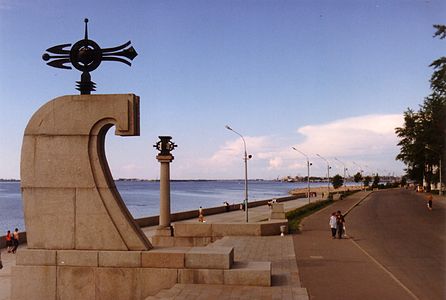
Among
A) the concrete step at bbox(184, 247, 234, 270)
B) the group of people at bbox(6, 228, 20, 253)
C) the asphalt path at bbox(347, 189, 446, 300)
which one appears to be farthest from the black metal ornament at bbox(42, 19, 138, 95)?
the group of people at bbox(6, 228, 20, 253)

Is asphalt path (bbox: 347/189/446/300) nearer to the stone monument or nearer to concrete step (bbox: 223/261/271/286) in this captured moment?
concrete step (bbox: 223/261/271/286)

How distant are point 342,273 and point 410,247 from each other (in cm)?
675

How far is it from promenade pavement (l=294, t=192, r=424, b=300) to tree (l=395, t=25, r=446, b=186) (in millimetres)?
19331

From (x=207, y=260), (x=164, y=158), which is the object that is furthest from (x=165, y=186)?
Answer: (x=207, y=260)

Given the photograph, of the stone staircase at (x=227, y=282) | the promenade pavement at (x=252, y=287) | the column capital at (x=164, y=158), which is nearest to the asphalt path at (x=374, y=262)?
the promenade pavement at (x=252, y=287)

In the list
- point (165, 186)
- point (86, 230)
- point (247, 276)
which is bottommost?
point (247, 276)

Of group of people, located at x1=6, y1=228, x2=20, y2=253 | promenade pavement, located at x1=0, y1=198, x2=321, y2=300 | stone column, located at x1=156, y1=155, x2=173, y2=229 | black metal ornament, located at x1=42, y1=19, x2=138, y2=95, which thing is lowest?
group of people, located at x1=6, y1=228, x2=20, y2=253

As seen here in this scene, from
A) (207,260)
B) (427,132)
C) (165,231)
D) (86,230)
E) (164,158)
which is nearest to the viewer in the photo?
(207,260)

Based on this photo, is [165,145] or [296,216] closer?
[165,145]

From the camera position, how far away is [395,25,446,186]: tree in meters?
34.2

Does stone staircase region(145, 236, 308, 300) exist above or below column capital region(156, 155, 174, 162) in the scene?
below

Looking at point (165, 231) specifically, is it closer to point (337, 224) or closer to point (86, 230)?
point (337, 224)

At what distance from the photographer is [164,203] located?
77.2ft

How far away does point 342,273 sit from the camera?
43.4 ft
